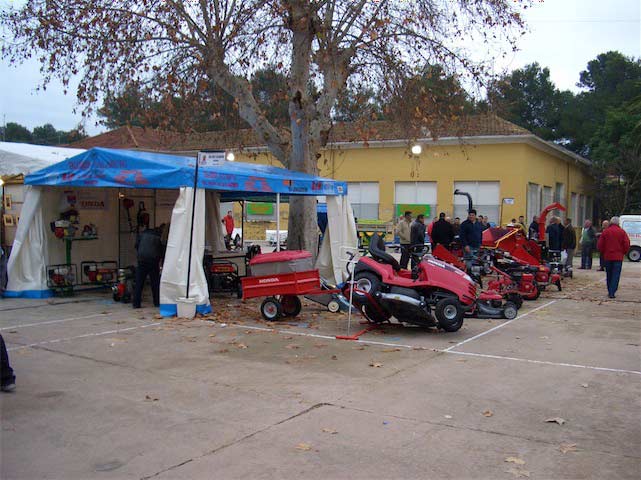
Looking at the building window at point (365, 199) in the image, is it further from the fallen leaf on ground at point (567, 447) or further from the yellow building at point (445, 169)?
the fallen leaf on ground at point (567, 447)

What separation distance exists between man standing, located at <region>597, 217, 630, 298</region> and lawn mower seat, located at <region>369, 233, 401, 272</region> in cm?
659

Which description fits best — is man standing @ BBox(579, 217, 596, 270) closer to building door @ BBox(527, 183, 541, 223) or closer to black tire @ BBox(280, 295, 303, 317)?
building door @ BBox(527, 183, 541, 223)

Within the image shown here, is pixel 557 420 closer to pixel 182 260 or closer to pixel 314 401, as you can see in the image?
pixel 314 401

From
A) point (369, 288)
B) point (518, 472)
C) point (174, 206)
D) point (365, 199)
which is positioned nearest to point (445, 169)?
point (365, 199)

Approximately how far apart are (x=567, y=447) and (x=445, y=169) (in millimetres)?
28431

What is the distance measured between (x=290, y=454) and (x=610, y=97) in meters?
54.2

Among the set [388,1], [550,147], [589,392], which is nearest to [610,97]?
[550,147]

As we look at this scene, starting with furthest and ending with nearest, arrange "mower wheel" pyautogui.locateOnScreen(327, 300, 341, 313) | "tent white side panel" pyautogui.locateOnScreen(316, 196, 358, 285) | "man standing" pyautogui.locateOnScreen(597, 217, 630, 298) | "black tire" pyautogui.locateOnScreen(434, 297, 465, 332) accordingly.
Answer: "tent white side panel" pyautogui.locateOnScreen(316, 196, 358, 285) → "man standing" pyautogui.locateOnScreen(597, 217, 630, 298) → "mower wheel" pyautogui.locateOnScreen(327, 300, 341, 313) → "black tire" pyautogui.locateOnScreen(434, 297, 465, 332)

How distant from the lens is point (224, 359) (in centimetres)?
802

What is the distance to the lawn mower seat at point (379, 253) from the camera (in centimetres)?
995

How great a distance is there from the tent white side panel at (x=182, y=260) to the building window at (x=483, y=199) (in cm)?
2252

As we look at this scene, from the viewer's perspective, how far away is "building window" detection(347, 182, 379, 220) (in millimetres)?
34469

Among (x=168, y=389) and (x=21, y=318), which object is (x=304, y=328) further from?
(x=21, y=318)

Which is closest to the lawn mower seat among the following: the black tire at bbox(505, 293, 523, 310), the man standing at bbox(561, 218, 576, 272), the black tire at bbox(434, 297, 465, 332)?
the black tire at bbox(434, 297, 465, 332)
